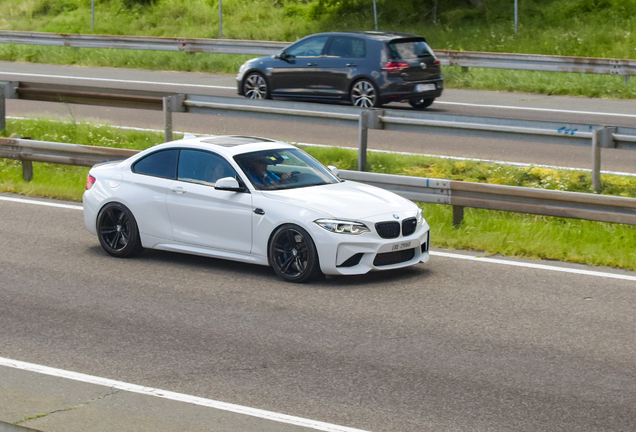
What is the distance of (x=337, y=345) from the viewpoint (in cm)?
775

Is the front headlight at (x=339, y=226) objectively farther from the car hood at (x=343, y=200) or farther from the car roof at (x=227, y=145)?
the car roof at (x=227, y=145)

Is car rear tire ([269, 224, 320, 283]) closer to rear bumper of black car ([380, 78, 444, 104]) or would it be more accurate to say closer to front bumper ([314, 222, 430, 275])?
front bumper ([314, 222, 430, 275])

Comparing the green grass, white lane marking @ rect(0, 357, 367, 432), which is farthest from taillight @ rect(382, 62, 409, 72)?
white lane marking @ rect(0, 357, 367, 432)

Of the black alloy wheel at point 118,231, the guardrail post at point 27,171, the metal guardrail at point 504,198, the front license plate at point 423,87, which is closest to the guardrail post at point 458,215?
the metal guardrail at point 504,198

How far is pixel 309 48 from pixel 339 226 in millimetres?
12857

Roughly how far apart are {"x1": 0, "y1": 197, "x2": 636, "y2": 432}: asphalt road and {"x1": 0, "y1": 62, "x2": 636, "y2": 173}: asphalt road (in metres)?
6.27

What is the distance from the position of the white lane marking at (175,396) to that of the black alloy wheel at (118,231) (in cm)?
339

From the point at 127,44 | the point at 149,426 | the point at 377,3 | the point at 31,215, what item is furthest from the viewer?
the point at 377,3

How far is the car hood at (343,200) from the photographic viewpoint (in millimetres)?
9617

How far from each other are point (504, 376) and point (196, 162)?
4.63 meters

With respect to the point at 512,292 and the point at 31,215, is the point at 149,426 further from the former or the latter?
the point at 31,215

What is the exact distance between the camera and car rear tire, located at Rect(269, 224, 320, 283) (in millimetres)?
9531

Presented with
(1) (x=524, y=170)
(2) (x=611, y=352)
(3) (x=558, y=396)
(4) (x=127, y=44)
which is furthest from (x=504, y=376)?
(4) (x=127, y=44)

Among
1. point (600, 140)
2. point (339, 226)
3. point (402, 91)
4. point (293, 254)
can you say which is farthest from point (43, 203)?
point (402, 91)
